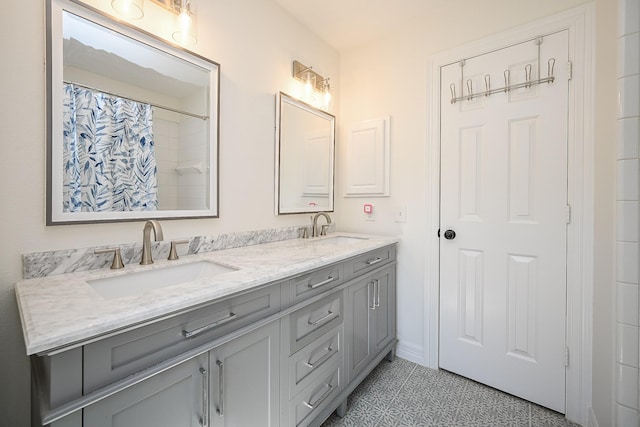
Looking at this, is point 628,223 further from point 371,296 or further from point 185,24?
point 185,24

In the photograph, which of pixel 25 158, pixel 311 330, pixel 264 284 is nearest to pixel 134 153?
pixel 25 158

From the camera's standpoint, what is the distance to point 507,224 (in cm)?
178

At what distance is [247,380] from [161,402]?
0.31 metres

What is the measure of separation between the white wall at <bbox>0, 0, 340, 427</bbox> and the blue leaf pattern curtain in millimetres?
83

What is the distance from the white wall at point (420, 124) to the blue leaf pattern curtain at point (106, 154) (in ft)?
5.37

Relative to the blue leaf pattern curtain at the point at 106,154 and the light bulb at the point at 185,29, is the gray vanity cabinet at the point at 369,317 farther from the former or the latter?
the light bulb at the point at 185,29

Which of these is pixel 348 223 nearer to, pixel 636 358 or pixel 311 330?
pixel 311 330

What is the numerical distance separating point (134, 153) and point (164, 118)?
23 centimetres

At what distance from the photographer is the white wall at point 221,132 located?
0.99 meters

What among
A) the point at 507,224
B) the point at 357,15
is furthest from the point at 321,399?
the point at 357,15

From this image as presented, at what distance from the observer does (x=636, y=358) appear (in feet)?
2.60

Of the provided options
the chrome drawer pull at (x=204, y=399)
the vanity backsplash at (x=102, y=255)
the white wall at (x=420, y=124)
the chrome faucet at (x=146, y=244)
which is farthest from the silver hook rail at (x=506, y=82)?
the chrome drawer pull at (x=204, y=399)

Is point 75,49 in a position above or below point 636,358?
above

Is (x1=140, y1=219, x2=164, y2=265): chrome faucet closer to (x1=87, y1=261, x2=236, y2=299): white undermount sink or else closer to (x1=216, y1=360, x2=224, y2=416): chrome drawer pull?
(x1=87, y1=261, x2=236, y2=299): white undermount sink
